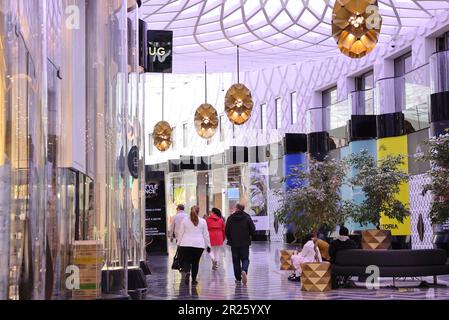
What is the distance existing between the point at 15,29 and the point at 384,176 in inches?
454

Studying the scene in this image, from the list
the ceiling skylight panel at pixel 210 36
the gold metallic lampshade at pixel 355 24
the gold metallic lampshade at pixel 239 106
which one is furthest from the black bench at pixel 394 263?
the ceiling skylight panel at pixel 210 36

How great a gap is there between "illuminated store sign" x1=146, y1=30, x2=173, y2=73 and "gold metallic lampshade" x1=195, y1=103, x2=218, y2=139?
6.34 metres

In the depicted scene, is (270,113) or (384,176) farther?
(270,113)

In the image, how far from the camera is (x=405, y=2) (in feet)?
76.2

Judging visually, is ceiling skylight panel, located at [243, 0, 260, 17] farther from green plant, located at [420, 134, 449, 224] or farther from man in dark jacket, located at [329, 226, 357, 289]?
man in dark jacket, located at [329, 226, 357, 289]

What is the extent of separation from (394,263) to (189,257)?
3.48 meters

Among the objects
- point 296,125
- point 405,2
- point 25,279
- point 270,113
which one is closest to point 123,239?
point 25,279

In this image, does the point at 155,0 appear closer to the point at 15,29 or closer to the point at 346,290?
the point at 346,290

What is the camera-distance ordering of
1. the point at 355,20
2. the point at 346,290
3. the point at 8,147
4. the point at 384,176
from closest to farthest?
the point at 8,147, the point at 355,20, the point at 346,290, the point at 384,176

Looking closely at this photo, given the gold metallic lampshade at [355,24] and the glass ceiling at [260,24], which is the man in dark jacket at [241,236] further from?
the glass ceiling at [260,24]

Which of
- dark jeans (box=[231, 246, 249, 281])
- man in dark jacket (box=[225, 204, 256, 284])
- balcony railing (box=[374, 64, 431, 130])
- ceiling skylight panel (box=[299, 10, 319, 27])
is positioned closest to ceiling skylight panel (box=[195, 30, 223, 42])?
ceiling skylight panel (box=[299, 10, 319, 27])

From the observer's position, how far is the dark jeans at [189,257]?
42.4 feet

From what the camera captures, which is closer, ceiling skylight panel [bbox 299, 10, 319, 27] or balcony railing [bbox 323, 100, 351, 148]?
ceiling skylight panel [bbox 299, 10, 319, 27]

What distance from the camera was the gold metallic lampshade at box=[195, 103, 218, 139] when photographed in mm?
23000
